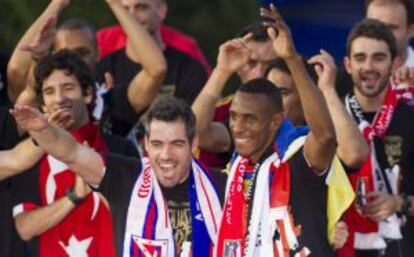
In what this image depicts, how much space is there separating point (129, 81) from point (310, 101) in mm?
2878

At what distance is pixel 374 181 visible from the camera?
14750 millimetres

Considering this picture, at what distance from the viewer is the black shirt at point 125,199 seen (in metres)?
13.7

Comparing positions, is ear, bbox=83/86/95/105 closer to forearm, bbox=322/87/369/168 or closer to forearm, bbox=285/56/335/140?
forearm, bbox=322/87/369/168

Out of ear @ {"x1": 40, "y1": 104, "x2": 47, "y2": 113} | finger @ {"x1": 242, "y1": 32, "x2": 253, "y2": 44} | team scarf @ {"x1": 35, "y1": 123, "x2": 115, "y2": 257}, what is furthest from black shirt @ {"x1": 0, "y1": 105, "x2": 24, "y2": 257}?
finger @ {"x1": 242, "y1": 32, "x2": 253, "y2": 44}

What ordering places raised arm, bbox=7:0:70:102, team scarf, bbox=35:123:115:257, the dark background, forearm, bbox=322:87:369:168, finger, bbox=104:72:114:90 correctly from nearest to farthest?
forearm, bbox=322:87:369:168
team scarf, bbox=35:123:115:257
raised arm, bbox=7:0:70:102
finger, bbox=104:72:114:90
the dark background

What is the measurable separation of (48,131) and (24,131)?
126cm

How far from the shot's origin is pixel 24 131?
14.9 metres

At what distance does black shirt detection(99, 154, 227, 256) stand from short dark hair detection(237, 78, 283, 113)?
626 mm

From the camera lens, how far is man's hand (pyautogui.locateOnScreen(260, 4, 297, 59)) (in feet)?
44.0

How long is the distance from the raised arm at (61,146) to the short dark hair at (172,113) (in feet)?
1.14

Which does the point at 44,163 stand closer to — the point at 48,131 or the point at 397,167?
the point at 48,131

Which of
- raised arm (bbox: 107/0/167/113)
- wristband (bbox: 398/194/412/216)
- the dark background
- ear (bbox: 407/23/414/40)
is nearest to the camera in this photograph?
wristband (bbox: 398/194/412/216)

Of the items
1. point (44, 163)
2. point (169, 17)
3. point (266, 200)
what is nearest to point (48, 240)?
point (44, 163)

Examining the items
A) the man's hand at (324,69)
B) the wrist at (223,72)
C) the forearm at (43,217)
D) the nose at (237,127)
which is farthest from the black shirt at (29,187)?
the man's hand at (324,69)
